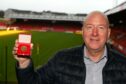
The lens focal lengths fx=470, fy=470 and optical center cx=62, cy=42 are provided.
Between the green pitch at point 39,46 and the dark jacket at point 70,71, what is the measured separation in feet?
18.1

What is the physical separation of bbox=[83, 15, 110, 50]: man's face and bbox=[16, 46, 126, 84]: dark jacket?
16 centimetres

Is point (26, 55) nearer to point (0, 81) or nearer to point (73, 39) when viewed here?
point (0, 81)

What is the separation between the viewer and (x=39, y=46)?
10.0 m

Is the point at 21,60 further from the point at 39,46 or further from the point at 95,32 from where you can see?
the point at 39,46

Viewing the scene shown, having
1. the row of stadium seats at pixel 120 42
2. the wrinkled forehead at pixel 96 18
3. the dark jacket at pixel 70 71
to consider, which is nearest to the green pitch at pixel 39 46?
the row of stadium seats at pixel 120 42

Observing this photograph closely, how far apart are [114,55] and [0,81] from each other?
18.9ft

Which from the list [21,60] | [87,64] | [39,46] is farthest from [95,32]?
[39,46]

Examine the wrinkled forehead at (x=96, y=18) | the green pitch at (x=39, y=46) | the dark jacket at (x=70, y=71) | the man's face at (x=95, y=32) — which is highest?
the wrinkled forehead at (x=96, y=18)

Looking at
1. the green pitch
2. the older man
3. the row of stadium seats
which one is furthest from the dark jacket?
the green pitch

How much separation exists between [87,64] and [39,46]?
6490mm

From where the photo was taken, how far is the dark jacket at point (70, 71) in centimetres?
354

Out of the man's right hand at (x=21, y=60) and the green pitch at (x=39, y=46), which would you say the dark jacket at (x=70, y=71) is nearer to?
the man's right hand at (x=21, y=60)

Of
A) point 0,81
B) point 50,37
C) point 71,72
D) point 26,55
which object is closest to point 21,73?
point 26,55

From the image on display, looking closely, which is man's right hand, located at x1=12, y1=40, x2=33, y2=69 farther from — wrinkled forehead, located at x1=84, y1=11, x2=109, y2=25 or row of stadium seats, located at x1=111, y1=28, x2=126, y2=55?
row of stadium seats, located at x1=111, y1=28, x2=126, y2=55
